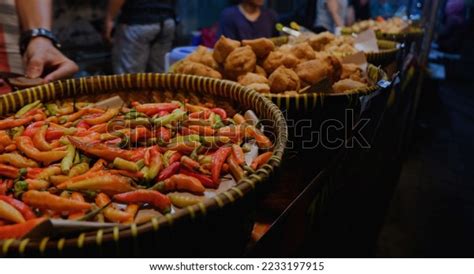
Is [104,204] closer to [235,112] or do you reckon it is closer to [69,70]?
[235,112]

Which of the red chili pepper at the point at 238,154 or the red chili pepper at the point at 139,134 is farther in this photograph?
the red chili pepper at the point at 139,134

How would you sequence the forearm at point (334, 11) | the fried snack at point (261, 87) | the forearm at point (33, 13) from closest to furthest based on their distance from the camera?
the fried snack at point (261, 87), the forearm at point (33, 13), the forearm at point (334, 11)

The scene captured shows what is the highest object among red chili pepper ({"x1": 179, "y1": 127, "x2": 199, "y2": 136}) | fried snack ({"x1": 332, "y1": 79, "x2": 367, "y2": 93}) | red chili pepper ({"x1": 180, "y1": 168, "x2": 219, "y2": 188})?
fried snack ({"x1": 332, "y1": 79, "x2": 367, "y2": 93})

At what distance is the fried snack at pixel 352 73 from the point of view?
1971 mm

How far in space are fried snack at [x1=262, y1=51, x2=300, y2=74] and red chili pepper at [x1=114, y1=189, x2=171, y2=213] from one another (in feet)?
3.76

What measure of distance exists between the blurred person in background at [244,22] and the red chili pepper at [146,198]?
3889mm

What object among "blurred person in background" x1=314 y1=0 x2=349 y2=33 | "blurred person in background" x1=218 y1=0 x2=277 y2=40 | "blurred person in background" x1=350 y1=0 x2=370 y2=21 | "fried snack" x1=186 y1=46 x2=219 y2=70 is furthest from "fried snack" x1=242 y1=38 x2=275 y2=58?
"blurred person in background" x1=350 y1=0 x2=370 y2=21

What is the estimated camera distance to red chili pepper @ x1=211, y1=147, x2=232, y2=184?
1178 millimetres

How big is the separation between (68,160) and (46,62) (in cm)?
104

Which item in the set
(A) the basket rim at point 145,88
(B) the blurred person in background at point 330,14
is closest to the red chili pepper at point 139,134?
(A) the basket rim at point 145,88

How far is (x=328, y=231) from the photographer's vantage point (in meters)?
2.02

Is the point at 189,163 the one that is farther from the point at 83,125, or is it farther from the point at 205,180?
the point at 83,125

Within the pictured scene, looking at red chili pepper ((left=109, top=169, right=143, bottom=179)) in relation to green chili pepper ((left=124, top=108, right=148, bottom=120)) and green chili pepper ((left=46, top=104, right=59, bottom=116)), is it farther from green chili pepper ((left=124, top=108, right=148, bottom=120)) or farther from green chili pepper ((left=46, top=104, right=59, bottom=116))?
green chili pepper ((left=46, top=104, right=59, bottom=116))

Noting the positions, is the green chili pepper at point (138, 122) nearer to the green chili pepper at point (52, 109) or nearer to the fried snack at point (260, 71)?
the green chili pepper at point (52, 109)
